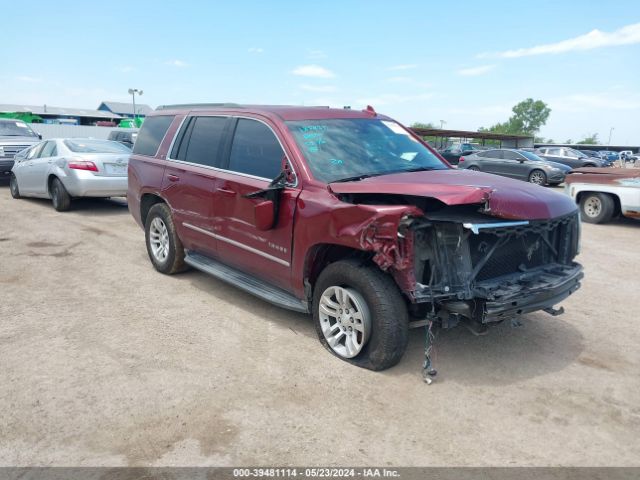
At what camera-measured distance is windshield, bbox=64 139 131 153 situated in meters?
10.2

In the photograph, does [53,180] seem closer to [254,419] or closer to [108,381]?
[108,381]

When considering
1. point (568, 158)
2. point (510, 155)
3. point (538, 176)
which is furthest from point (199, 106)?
point (568, 158)

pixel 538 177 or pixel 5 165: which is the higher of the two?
pixel 538 177

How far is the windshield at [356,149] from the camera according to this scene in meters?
4.24

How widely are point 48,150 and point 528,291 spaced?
10.4 meters

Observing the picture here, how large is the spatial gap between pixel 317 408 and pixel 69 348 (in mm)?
2176

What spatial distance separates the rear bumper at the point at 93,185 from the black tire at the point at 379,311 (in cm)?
751

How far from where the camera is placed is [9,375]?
144 inches

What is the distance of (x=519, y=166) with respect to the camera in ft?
64.7

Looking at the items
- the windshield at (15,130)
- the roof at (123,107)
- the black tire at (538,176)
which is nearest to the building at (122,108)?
the roof at (123,107)

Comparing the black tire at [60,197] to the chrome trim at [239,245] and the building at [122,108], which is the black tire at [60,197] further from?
the building at [122,108]

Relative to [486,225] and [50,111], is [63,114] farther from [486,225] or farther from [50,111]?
[486,225]

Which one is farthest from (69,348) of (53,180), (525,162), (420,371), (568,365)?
(525,162)

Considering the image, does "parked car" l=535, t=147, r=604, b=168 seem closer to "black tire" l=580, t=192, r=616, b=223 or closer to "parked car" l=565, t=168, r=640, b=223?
"parked car" l=565, t=168, r=640, b=223
